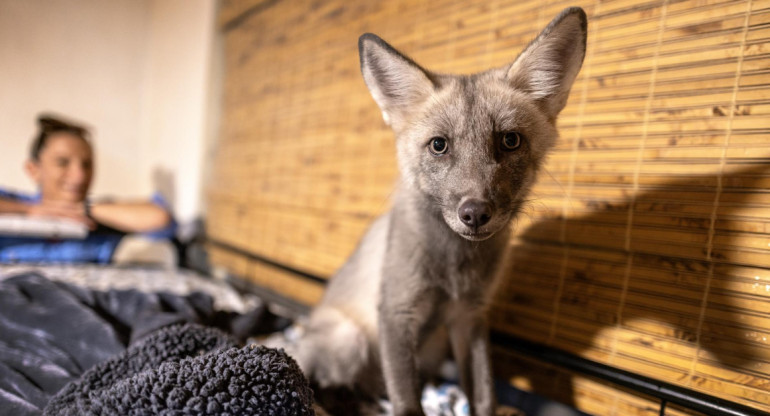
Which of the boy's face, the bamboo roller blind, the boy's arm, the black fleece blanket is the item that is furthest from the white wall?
the bamboo roller blind

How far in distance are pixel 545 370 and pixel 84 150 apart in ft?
10.5

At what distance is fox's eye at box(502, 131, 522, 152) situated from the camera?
1.07 m

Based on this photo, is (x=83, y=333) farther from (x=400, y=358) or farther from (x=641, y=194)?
(x=641, y=194)

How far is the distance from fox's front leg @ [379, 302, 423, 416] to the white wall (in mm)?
3359

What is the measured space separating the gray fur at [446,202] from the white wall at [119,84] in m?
3.18

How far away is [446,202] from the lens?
40.7 inches

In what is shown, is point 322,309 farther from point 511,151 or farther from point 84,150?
point 84,150

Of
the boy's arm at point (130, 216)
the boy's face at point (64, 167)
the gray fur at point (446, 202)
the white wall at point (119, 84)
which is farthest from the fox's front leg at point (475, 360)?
the white wall at point (119, 84)

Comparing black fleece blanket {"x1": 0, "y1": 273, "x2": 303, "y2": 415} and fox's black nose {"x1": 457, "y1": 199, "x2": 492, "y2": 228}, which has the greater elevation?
fox's black nose {"x1": 457, "y1": 199, "x2": 492, "y2": 228}

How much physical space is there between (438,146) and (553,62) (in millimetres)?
387

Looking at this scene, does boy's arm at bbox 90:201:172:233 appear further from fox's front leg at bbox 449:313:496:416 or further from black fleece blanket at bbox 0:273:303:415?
fox's front leg at bbox 449:313:496:416

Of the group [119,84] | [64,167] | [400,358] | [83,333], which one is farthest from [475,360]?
[119,84]

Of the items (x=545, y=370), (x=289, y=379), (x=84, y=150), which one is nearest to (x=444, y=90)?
(x=289, y=379)

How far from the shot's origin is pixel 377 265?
4.90 ft
